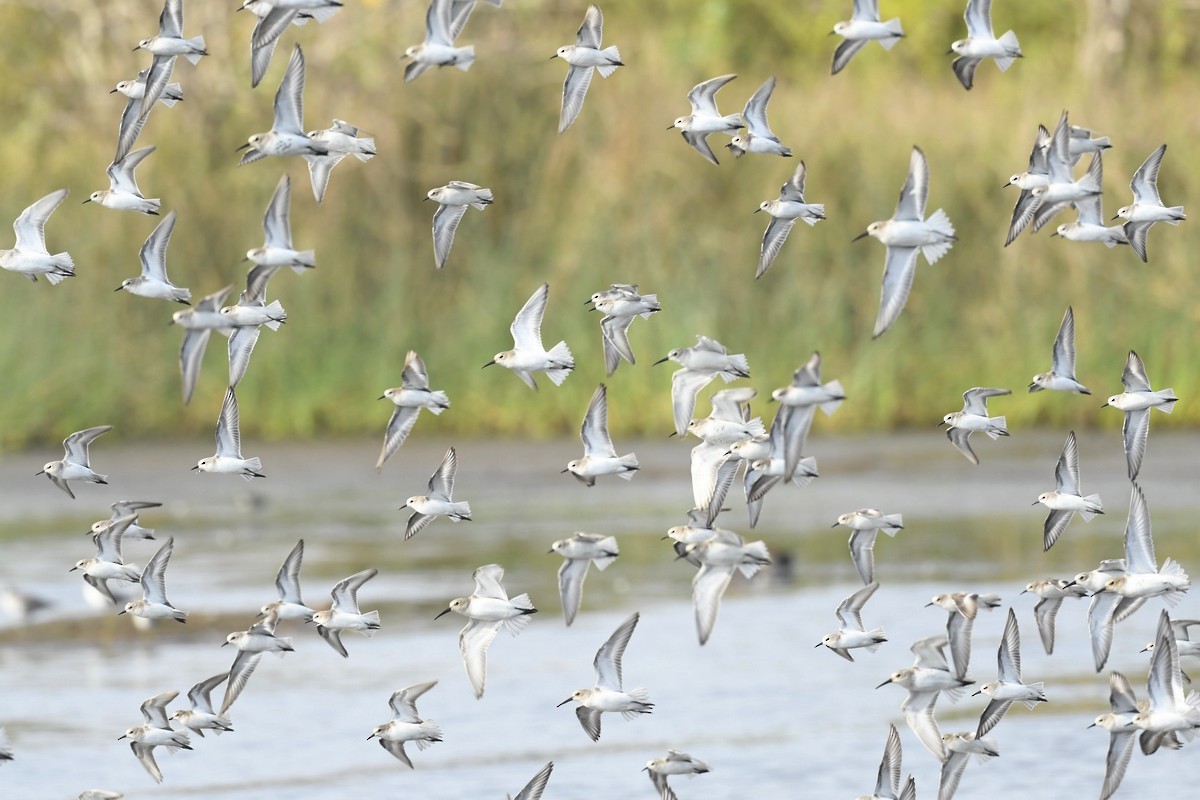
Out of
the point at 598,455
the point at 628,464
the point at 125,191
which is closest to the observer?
the point at 628,464

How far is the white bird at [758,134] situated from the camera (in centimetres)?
1189

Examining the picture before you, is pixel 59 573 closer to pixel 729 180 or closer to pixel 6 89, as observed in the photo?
pixel 729 180

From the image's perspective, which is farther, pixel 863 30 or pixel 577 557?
pixel 577 557

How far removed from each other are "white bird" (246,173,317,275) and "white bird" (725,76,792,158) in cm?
195

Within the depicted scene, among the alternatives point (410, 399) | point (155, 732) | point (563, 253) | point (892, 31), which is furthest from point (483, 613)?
point (563, 253)

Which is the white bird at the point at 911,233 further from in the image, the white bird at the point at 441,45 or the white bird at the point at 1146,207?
the white bird at the point at 441,45

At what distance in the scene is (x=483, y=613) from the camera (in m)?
12.1

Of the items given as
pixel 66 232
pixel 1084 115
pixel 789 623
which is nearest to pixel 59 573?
pixel 789 623

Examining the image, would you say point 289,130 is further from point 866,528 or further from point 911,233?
point 866,528

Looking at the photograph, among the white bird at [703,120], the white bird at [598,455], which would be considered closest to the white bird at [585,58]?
the white bird at [703,120]

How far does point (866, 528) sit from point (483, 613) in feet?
5.66

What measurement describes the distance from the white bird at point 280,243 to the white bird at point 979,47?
290 centimetres

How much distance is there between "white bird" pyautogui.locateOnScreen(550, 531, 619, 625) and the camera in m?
11.7

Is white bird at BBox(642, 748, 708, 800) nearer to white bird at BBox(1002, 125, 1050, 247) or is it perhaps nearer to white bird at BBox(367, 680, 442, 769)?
white bird at BBox(367, 680, 442, 769)
